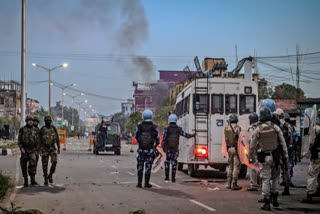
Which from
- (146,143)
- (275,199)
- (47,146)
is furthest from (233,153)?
(47,146)

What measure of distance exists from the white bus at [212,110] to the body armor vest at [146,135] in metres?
2.69

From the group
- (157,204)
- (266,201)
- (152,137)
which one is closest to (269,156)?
(266,201)

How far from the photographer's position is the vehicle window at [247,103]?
658 inches

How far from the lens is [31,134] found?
14.0 m

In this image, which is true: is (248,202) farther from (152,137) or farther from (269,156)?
(152,137)

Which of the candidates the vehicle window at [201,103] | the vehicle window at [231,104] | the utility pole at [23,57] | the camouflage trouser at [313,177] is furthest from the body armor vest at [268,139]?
the utility pole at [23,57]

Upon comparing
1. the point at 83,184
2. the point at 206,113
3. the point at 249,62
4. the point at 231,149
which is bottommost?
the point at 83,184

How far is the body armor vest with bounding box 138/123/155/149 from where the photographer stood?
45.2 feet

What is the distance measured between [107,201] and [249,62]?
59.1 feet

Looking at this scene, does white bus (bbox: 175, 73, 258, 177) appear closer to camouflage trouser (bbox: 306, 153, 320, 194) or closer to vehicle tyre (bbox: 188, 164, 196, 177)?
vehicle tyre (bbox: 188, 164, 196, 177)

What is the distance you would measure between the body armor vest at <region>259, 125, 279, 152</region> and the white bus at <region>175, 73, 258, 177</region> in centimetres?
646

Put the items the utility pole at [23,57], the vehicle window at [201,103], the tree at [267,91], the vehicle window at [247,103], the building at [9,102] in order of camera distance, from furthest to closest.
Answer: the building at [9,102], the tree at [267,91], the utility pole at [23,57], the vehicle window at [247,103], the vehicle window at [201,103]

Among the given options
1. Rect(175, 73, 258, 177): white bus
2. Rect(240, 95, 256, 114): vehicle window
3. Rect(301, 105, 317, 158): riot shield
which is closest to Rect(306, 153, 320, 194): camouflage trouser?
Rect(301, 105, 317, 158): riot shield

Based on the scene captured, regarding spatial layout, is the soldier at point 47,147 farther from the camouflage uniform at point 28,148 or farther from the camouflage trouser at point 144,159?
the camouflage trouser at point 144,159
